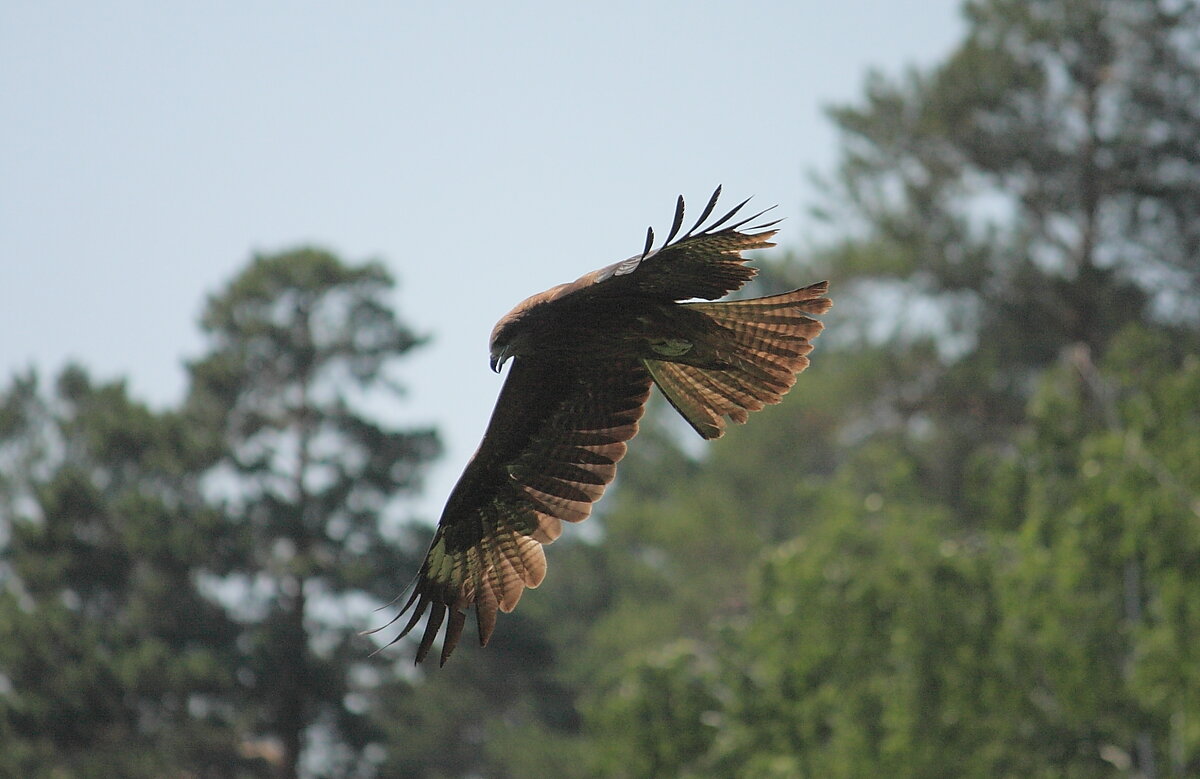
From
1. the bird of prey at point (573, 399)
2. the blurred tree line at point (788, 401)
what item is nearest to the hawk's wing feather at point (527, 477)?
the bird of prey at point (573, 399)

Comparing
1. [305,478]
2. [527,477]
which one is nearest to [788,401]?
[305,478]

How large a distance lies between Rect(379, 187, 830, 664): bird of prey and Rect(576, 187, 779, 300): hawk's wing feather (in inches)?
1.3

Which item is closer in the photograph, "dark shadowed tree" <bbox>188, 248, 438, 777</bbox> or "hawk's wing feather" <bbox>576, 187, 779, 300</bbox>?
"hawk's wing feather" <bbox>576, 187, 779, 300</bbox>

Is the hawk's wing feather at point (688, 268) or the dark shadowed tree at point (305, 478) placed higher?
the dark shadowed tree at point (305, 478)

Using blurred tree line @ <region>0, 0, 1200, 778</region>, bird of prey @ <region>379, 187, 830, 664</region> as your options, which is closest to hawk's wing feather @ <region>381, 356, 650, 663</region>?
bird of prey @ <region>379, 187, 830, 664</region>

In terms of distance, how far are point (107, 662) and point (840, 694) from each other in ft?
39.0

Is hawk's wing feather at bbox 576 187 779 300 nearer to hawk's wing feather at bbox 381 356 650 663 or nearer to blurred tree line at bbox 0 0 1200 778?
hawk's wing feather at bbox 381 356 650 663

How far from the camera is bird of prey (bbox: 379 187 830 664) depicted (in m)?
6.74

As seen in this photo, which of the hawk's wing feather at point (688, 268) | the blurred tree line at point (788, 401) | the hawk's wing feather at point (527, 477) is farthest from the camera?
the blurred tree line at point (788, 401)

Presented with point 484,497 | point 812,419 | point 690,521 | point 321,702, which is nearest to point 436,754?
point 690,521

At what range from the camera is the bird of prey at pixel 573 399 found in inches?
265

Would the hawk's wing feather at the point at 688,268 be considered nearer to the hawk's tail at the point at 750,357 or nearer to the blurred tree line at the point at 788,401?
the hawk's tail at the point at 750,357

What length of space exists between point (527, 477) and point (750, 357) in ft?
4.14

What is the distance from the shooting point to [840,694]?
1492 cm
